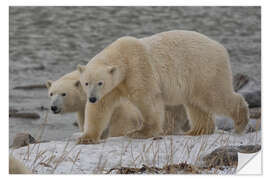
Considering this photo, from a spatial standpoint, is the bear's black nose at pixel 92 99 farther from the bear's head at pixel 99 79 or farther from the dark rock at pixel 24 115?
the dark rock at pixel 24 115

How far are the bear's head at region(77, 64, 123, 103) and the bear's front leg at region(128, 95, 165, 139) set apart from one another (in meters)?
0.34

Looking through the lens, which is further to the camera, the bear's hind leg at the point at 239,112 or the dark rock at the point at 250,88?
the dark rock at the point at 250,88

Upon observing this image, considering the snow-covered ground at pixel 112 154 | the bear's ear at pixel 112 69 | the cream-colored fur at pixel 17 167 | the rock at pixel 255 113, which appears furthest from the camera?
the rock at pixel 255 113

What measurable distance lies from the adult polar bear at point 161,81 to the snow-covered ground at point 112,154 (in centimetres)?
24

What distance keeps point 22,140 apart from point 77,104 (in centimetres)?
86

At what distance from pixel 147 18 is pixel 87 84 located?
1173 mm

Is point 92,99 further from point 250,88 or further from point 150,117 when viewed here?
point 250,88

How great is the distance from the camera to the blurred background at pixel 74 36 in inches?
236

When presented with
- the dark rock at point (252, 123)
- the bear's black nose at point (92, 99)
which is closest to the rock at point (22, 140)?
the bear's black nose at point (92, 99)

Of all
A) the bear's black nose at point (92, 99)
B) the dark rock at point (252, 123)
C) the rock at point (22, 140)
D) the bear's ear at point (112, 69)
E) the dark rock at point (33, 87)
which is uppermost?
the bear's ear at point (112, 69)

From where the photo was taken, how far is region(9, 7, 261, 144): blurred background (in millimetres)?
6004

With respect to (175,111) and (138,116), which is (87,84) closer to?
(138,116)

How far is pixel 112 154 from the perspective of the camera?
5352 millimetres
